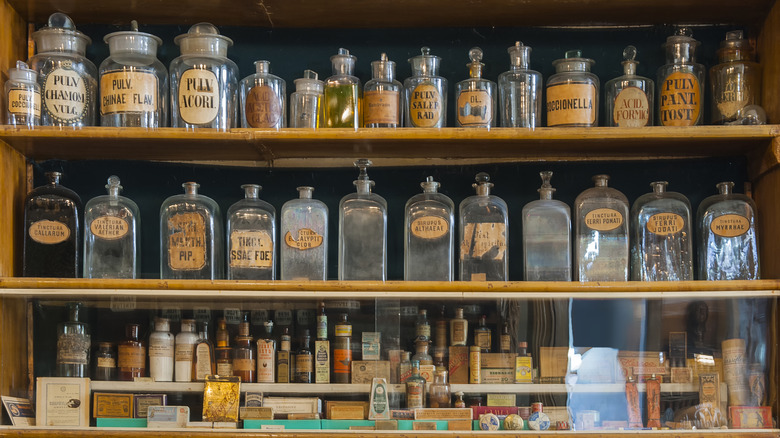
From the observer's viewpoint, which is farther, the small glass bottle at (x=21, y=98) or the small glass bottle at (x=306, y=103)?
the small glass bottle at (x=306, y=103)

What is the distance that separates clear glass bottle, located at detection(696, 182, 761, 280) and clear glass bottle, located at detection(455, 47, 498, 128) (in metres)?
0.66

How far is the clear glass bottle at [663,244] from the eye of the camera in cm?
242

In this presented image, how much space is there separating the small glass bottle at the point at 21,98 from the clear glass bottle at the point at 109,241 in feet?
0.91

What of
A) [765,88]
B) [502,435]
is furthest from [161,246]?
[765,88]

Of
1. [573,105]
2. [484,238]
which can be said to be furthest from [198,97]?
[573,105]

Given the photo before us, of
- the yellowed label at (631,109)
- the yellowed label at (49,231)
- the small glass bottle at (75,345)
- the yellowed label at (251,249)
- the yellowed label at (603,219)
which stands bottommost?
the small glass bottle at (75,345)

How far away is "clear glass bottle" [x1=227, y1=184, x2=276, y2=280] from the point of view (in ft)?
7.89

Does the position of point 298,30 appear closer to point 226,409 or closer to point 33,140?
point 33,140

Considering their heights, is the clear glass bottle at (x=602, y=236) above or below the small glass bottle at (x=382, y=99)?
below

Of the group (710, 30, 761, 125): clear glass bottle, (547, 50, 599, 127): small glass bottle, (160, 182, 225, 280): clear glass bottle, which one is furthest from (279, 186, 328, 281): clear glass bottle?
(710, 30, 761, 125): clear glass bottle

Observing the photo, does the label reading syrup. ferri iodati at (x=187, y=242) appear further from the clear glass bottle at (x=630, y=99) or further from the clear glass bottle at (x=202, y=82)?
the clear glass bottle at (x=630, y=99)

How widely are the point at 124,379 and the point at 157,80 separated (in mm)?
808

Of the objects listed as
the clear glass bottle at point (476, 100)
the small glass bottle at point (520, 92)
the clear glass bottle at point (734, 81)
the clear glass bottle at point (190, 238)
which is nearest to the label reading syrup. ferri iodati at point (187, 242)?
the clear glass bottle at point (190, 238)

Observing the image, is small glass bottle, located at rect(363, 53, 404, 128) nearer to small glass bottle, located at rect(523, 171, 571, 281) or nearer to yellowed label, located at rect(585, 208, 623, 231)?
small glass bottle, located at rect(523, 171, 571, 281)
